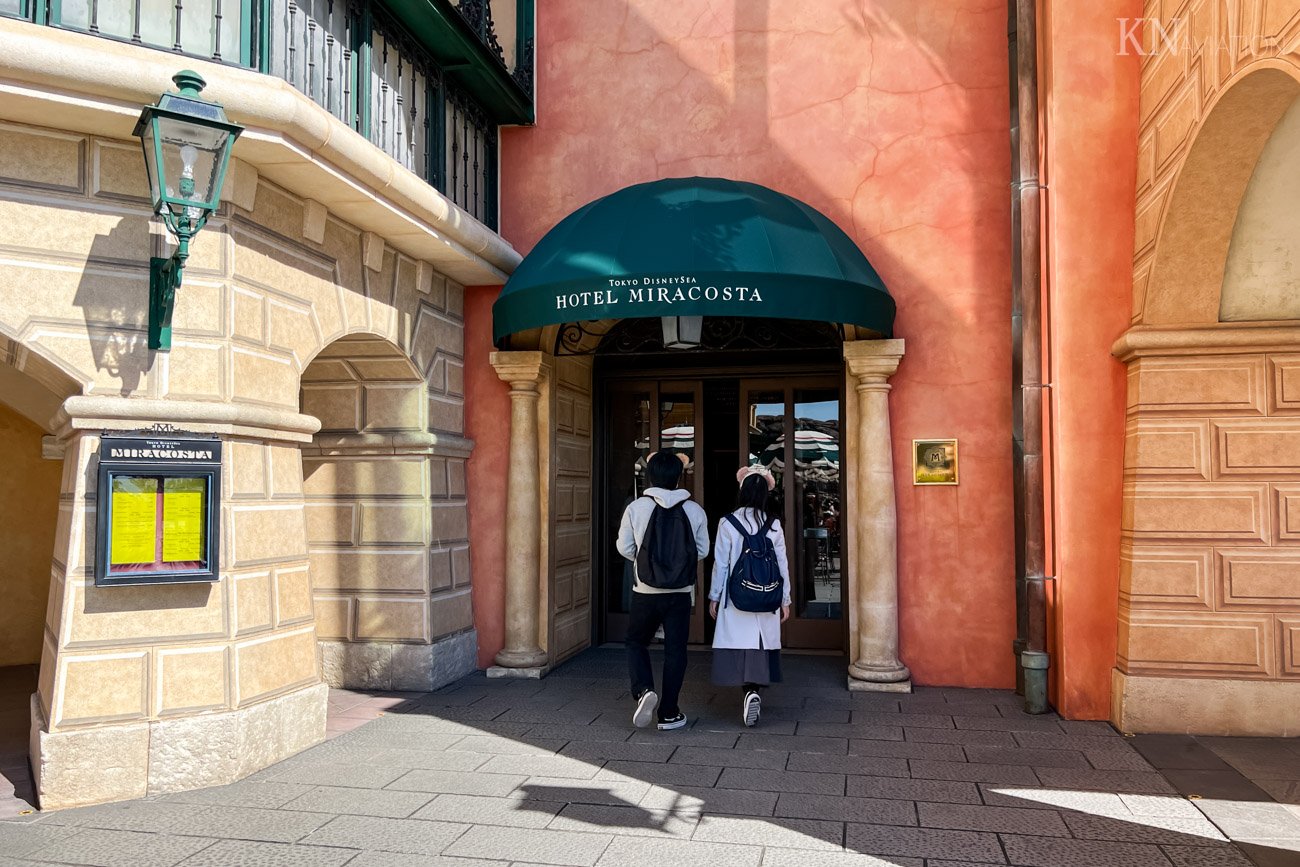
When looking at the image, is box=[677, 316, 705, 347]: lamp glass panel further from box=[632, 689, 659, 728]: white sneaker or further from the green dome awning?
box=[632, 689, 659, 728]: white sneaker

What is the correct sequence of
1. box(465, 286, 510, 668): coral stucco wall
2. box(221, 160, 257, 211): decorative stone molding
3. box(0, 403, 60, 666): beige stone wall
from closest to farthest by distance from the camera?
box(221, 160, 257, 211): decorative stone molding, box(465, 286, 510, 668): coral stucco wall, box(0, 403, 60, 666): beige stone wall

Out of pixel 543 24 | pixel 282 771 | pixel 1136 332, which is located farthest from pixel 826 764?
pixel 543 24

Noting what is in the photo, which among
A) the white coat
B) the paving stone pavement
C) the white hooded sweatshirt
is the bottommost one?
the paving stone pavement

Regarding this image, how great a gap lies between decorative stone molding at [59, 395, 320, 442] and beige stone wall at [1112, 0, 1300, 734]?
531 centimetres

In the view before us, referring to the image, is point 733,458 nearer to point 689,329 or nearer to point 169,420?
point 689,329

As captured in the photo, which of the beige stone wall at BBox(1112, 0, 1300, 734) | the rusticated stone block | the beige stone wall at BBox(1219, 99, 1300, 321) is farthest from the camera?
the beige stone wall at BBox(1112, 0, 1300, 734)

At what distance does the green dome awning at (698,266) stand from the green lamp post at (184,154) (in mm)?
2578

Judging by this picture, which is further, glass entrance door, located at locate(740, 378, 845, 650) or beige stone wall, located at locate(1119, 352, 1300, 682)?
glass entrance door, located at locate(740, 378, 845, 650)

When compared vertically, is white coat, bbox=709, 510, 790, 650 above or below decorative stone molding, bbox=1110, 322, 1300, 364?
below

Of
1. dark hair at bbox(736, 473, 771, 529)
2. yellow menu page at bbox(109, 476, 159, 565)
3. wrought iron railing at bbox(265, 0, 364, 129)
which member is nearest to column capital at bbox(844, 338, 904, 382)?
dark hair at bbox(736, 473, 771, 529)

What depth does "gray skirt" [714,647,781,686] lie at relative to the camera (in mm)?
6305

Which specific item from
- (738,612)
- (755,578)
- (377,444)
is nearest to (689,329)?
(755,578)

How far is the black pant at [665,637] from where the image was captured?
20.6ft

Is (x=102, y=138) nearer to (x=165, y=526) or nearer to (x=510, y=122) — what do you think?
(x=165, y=526)
